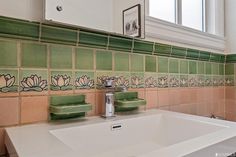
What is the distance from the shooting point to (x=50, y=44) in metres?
0.71

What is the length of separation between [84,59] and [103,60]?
0.09 m

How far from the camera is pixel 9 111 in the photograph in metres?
0.62

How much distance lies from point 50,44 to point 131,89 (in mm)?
420

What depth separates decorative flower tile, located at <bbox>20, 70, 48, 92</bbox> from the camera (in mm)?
652

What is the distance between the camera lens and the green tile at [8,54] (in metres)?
0.62

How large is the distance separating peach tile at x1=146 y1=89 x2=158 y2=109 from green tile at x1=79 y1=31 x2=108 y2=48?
0.34 metres

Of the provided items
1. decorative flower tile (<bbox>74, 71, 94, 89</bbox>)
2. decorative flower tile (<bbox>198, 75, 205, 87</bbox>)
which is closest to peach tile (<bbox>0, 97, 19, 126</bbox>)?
decorative flower tile (<bbox>74, 71, 94, 89</bbox>)

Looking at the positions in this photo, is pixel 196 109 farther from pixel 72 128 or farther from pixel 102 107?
pixel 72 128

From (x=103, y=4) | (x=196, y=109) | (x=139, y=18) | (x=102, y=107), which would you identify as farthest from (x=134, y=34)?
(x=196, y=109)

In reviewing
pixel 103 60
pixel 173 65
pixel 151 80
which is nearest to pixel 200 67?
pixel 173 65

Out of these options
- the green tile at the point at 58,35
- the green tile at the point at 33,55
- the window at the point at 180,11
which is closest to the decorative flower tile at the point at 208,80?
the window at the point at 180,11

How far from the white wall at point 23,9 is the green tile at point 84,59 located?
0.18 metres

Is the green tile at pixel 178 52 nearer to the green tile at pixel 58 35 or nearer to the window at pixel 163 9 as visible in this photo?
the window at pixel 163 9

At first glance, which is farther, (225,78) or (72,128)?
(225,78)
